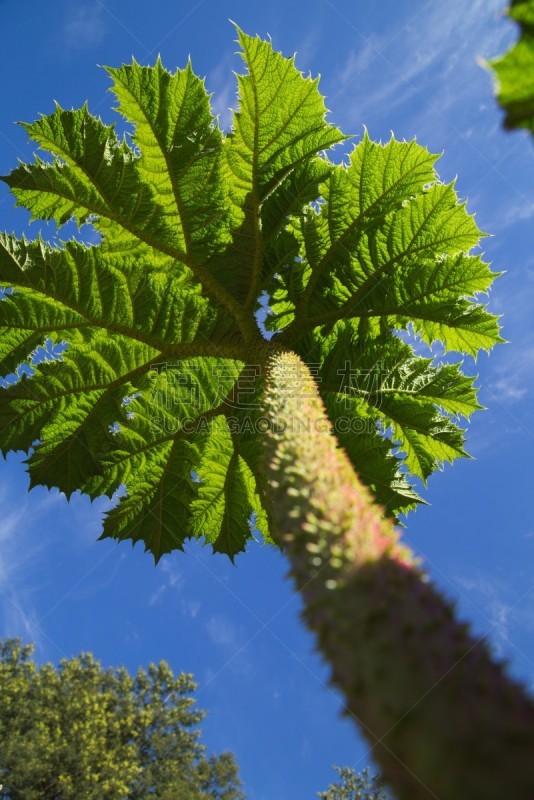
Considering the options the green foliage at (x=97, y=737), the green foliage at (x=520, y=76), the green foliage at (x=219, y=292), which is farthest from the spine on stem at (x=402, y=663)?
the green foliage at (x=97, y=737)

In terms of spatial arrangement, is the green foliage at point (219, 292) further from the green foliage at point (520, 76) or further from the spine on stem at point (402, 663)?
the green foliage at point (520, 76)

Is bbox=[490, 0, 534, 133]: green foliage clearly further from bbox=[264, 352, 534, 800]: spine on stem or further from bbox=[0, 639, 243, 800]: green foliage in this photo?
bbox=[0, 639, 243, 800]: green foliage

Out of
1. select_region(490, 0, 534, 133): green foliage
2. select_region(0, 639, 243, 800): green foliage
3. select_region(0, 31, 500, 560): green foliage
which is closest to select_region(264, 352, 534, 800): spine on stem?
select_region(490, 0, 534, 133): green foliage

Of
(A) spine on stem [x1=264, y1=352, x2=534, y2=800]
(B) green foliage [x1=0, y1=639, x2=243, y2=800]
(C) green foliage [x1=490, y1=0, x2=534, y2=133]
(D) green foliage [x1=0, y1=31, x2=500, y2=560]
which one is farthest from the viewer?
(B) green foliage [x1=0, y1=639, x2=243, y2=800]

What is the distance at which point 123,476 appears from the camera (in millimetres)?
6812

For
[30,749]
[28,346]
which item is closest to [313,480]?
[28,346]

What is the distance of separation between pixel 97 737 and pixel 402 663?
30.8m

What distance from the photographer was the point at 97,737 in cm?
2700

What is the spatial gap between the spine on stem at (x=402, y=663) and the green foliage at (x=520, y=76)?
1.29 m

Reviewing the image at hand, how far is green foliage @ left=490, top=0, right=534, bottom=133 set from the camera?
137 centimetres

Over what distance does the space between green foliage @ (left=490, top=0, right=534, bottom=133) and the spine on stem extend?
Result: 129 cm

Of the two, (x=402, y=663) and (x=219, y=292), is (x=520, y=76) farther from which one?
(x=219, y=292)

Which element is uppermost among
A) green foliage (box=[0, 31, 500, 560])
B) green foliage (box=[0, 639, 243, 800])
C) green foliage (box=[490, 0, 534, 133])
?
green foliage (box=[0, 31, 500, 560])

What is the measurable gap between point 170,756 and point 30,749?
7573mm
